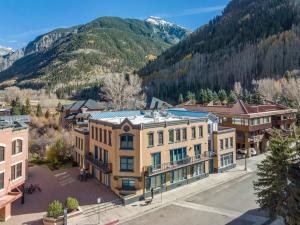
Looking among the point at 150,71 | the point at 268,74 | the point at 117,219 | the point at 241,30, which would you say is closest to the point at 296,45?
the point at 268,74

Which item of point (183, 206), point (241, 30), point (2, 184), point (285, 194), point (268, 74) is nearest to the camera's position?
point (285, 194)

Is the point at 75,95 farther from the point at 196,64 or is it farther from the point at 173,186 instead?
the point at 173,186

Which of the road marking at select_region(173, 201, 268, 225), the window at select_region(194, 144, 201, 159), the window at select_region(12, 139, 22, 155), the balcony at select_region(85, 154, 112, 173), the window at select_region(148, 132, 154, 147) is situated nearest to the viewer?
the road marking at select_region(173, 201, 268, 225)

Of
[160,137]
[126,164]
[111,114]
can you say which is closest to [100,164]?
[126,164]

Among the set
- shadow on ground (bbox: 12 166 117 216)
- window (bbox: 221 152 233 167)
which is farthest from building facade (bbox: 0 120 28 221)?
window (bbox: 221 152 233 167)

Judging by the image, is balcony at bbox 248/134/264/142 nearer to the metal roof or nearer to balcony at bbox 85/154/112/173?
the metal roof

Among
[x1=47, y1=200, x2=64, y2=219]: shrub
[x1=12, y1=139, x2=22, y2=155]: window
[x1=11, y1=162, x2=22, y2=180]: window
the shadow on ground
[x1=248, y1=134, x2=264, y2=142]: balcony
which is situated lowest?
the shadow on ground
